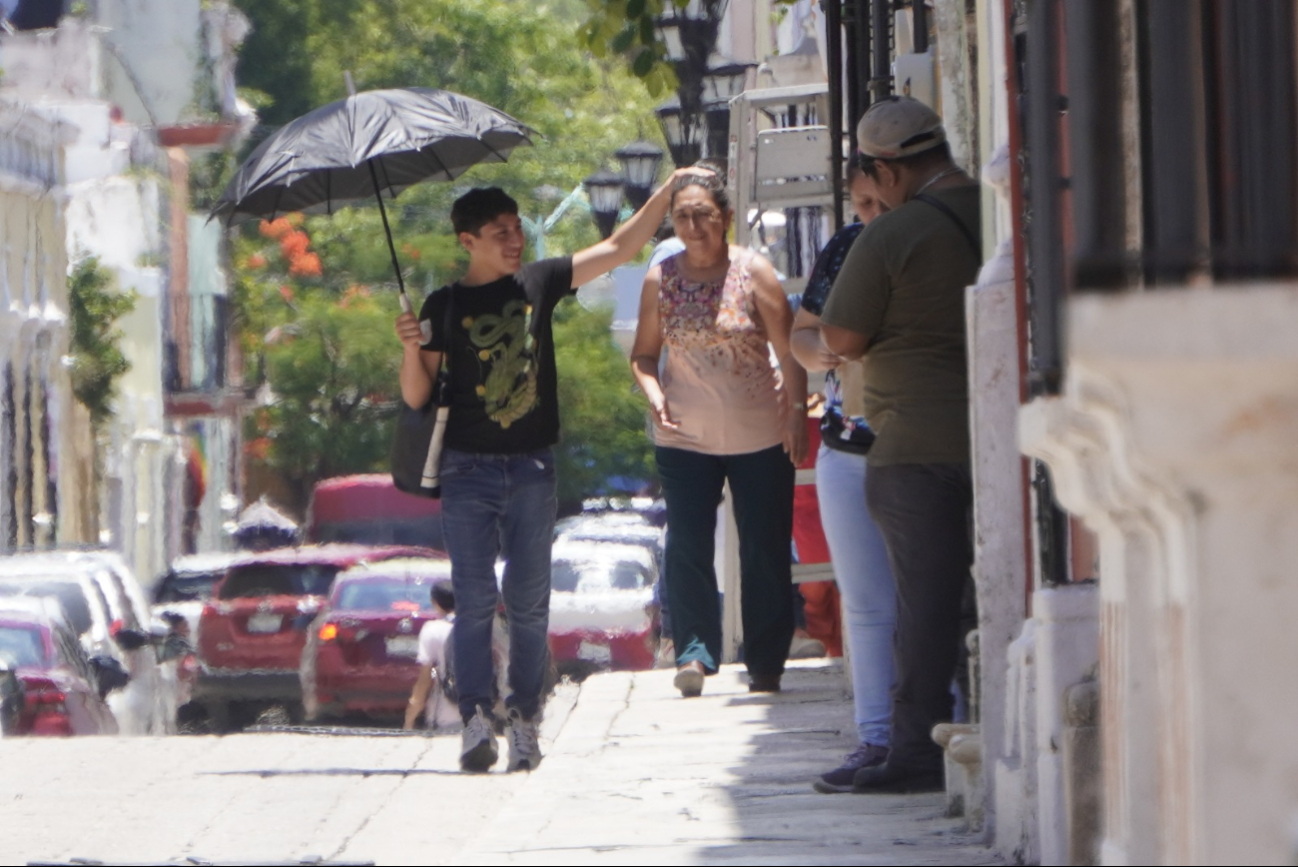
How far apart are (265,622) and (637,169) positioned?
4961mm

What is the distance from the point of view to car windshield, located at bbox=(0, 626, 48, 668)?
13.9 meters

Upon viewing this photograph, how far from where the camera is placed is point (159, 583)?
86.8 ft

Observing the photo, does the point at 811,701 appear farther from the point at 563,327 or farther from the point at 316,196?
the point at 563,327

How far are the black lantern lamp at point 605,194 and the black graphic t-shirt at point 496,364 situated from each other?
11751mm

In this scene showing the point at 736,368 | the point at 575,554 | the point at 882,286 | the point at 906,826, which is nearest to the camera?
the point at 906,826

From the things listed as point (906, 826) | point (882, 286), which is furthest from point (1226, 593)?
point (882, 286)

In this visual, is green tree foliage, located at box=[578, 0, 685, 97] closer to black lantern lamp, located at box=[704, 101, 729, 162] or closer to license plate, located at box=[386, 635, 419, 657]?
black lantern lamp, located at box=[704, 101, 729, 162]

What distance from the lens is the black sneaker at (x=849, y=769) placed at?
5895mm

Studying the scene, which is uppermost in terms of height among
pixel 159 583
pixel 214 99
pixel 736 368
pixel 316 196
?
pixel 214 99

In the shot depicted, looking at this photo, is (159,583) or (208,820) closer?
(208,820)

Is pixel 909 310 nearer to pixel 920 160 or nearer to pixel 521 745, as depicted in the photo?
pixel 920 160

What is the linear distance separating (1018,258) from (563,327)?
37937 millimetres

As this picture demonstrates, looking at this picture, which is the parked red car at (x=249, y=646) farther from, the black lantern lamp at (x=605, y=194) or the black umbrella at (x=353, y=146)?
the black umbrella at (x=353, y=146)

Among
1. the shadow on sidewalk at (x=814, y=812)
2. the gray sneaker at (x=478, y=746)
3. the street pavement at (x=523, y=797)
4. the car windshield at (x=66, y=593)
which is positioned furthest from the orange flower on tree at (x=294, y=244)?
the gray sneaker at (x=478, y=746)
